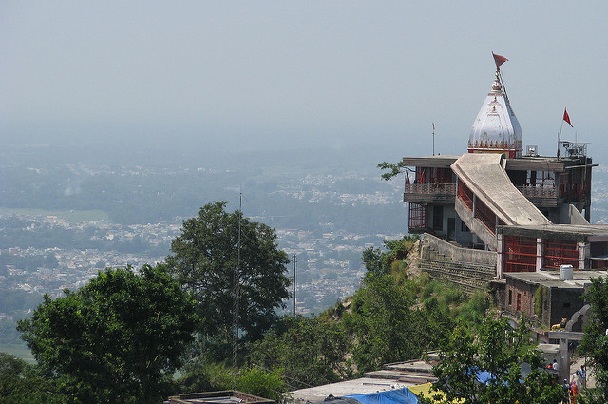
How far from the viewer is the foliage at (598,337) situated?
28.8m

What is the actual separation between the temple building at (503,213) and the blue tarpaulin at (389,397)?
27.8 ft

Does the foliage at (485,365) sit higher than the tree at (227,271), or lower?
higher

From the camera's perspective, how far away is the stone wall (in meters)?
49.8

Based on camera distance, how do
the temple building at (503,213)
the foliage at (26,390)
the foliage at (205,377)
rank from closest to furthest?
the foliage at (26,390), the foliage at (205,377), the temple building at (503,213)

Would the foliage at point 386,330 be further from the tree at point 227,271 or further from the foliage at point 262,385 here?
the tree at point 227,271

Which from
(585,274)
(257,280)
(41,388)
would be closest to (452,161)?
(257,280)

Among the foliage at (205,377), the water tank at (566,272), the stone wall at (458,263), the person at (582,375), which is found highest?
the water tank at (566,272)

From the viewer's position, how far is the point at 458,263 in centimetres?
5194

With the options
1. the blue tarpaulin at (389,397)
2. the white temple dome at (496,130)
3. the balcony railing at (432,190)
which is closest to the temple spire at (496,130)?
the white temple dome at (496,130)

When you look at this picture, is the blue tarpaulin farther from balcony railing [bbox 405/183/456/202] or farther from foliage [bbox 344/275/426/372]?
balcony railing [bbox 405/183/456/202]

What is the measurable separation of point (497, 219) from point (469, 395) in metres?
23.4

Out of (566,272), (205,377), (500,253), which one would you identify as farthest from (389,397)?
(500,253)

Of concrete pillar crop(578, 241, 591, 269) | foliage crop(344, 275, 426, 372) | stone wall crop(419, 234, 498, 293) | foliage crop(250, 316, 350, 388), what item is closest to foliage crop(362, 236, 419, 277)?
stone wall crop(419, 234, 498, 293)

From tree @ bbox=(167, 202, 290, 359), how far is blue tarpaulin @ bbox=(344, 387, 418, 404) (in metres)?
23.3
